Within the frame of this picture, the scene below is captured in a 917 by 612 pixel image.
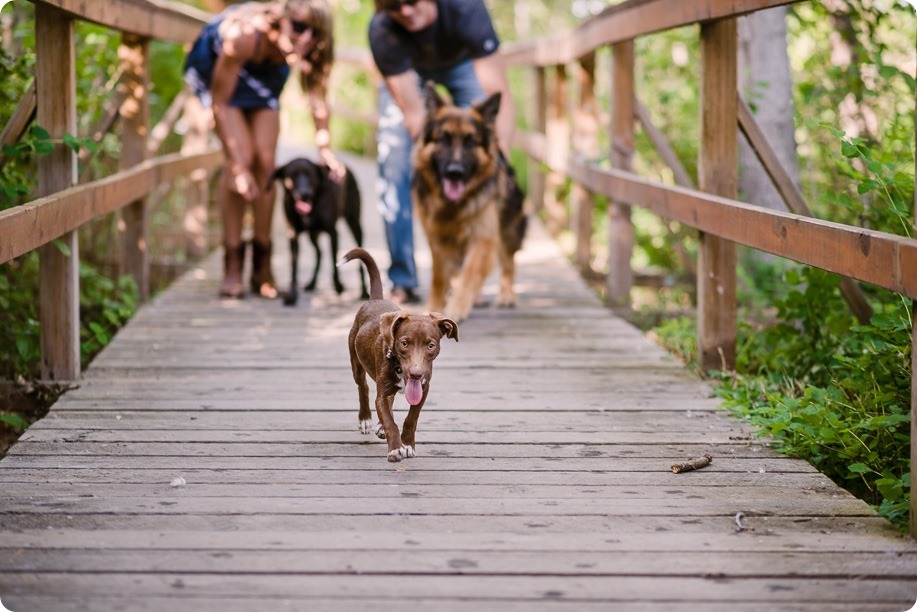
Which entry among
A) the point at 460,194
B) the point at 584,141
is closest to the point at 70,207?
the point at 460,194

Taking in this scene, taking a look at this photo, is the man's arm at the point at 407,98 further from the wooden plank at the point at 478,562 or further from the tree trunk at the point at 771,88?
the wooden plank at the point at 478,562

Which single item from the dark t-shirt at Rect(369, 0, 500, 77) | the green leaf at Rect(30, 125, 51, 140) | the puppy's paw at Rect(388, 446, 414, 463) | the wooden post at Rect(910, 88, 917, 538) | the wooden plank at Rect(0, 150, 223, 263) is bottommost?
the puppy's paw at Rect(388, 446, 414, 463)

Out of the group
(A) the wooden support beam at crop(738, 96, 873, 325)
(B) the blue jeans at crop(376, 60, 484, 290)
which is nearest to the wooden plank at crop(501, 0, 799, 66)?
(A) the wooden support beam at crop(738, 96, 873, 325)

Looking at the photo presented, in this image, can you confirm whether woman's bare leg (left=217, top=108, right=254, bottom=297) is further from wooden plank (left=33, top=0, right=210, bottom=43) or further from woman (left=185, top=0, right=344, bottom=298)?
wooden plank (left=33, top=0, right=210, bottom=43)

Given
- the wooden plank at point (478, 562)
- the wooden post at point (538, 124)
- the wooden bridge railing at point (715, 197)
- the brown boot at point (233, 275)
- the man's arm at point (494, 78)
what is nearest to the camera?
the wooden plank at point (478, 562)

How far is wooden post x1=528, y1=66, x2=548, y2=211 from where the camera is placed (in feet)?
34.5

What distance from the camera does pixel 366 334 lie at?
3.51m

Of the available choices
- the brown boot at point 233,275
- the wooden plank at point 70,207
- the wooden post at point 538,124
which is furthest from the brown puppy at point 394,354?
the wooden post at point 538,124

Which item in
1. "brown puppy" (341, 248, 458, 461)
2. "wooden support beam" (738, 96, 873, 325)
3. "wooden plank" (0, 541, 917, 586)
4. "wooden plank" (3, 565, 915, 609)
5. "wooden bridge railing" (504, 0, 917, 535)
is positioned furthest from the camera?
"wooden support beam" (738, 96, 873, 325)

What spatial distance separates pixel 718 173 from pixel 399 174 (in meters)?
2.33

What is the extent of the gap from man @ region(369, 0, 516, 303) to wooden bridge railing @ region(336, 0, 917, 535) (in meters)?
0.77

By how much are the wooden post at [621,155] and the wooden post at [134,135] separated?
281cm

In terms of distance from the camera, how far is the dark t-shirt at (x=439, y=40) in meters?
6.11

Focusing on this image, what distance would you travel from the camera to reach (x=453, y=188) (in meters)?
5.84
